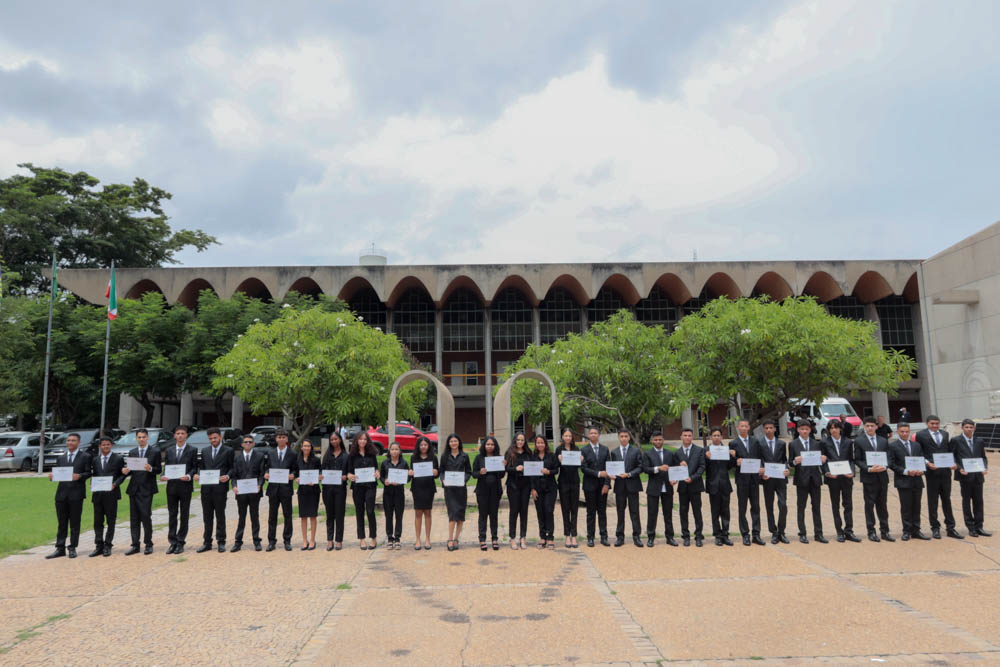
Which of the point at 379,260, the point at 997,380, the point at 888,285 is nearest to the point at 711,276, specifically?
the point at 888,285

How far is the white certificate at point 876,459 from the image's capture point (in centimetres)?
929

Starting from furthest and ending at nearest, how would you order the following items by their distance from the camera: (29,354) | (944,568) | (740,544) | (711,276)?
(711,276) < (29,354) < (740,544) < (944,568)

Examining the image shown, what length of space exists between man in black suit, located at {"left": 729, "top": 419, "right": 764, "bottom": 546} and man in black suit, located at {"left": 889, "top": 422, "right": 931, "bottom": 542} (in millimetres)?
2028

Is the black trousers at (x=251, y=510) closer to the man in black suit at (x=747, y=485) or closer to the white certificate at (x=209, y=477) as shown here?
the white certificate at (x=209, y=477)

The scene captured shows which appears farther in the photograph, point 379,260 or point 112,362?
point 379,260

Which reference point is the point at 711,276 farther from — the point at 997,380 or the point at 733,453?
the point at 733,453

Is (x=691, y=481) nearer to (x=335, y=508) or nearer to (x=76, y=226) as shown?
(x=335, y=508)

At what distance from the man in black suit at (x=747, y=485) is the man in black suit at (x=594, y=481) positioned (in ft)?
6.07

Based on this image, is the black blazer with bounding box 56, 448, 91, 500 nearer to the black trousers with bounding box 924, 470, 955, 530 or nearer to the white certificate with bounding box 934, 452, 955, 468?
the black trousers with bounding box 924, 470, 955, 530

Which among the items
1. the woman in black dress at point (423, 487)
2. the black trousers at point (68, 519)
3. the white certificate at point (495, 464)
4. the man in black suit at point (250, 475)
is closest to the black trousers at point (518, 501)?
the white certificate at point (495, 464)

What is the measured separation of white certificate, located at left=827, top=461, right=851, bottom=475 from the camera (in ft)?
30.4

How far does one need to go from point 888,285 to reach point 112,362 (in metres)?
43.0

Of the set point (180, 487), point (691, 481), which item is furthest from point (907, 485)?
point (180, 487)

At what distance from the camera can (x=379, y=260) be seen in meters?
45.2
